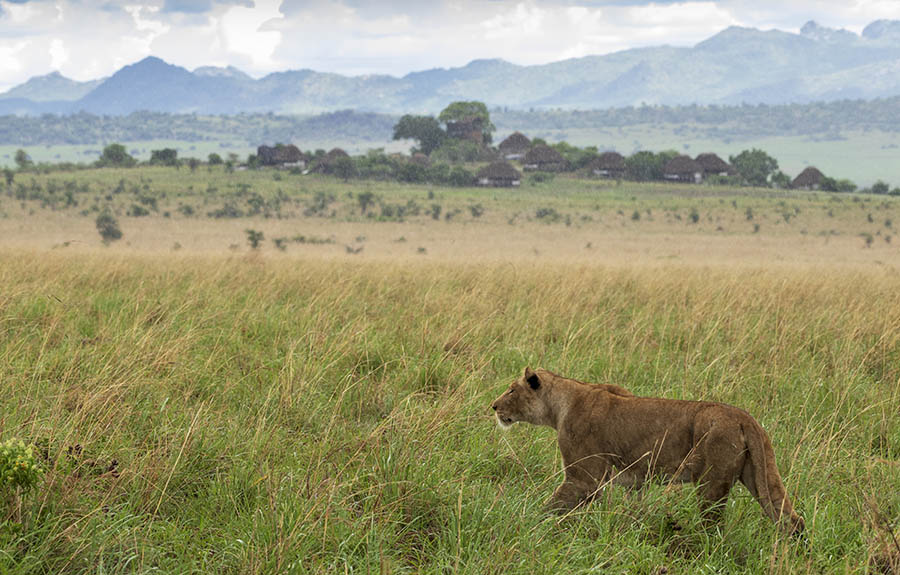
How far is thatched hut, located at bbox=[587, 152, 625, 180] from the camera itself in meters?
89.3

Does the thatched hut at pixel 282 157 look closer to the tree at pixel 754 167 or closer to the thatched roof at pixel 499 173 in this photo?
the thatched roof at pixel 499 173

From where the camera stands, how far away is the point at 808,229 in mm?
48094

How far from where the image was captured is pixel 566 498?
11.7 feet

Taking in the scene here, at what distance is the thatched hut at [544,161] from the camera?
Result: 96.8 meters

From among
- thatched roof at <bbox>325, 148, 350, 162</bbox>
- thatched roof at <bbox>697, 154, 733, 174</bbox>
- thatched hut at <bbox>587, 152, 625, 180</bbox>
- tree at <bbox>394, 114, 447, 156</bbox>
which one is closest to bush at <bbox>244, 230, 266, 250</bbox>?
thatched roof at <bbox>325, 148, 350, 162</bbox>

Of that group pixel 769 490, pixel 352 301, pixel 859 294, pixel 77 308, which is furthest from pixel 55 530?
pixel 859 294

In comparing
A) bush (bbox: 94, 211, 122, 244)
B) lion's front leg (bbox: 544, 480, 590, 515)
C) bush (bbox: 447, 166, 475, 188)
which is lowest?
bush (bbox: 94, 211, 122, 244)

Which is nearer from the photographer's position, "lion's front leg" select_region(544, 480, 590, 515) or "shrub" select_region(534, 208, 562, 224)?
"lion's front leg" select_region(544, 480, 590, 515)

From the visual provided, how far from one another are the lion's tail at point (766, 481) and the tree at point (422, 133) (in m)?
113

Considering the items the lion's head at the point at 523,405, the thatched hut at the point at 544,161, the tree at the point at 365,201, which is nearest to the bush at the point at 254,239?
the tree at the point at 365,201

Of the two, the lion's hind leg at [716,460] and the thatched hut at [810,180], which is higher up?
the lion's hind leg at [716,460]

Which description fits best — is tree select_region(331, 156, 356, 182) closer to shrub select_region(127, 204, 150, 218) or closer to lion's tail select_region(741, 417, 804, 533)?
shrub select_region(127, 204, 150, 218)

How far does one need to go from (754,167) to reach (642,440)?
309 ft

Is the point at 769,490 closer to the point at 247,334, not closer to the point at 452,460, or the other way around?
the point at 452,460
